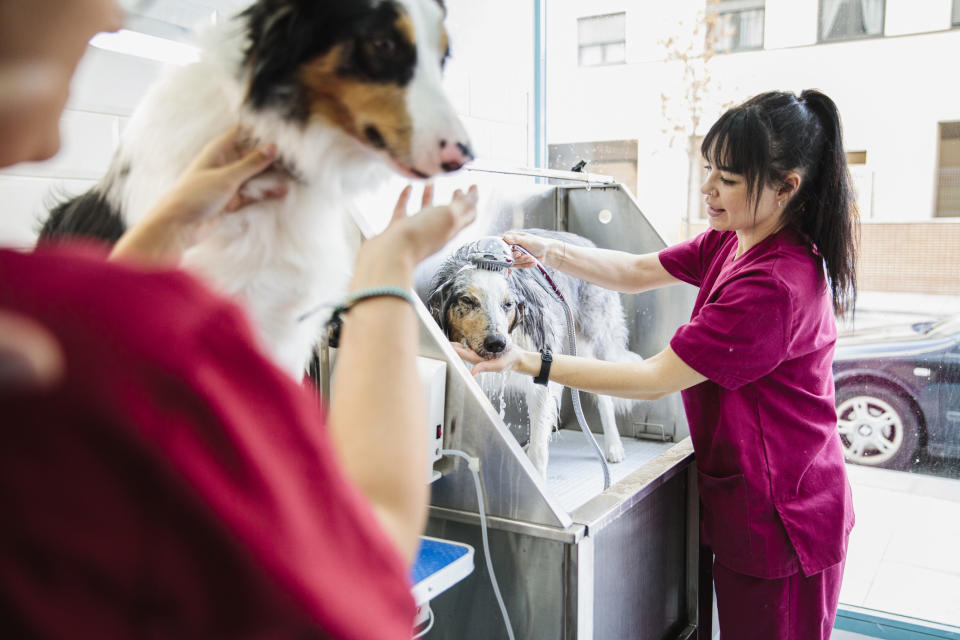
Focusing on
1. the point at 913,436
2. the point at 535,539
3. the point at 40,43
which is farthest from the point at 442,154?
the point at 913,436

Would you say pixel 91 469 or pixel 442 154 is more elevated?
pixel 442 154

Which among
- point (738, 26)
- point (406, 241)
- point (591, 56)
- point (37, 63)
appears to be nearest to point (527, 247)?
point (406, 241)

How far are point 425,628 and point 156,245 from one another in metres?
0.91

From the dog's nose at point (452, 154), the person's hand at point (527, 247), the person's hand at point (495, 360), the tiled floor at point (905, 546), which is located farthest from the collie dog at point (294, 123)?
the tiled floor at point (905, 546)

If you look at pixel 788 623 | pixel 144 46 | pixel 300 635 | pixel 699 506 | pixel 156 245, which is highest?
pixel 144 46

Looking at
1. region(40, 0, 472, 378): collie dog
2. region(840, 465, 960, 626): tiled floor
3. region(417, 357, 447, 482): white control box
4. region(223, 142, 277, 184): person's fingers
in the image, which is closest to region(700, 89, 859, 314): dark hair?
region(417, 357, 447, 482): white control box

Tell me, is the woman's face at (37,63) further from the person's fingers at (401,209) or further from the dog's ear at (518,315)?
the dog's ear at (518,315)

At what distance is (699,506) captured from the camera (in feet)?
5.87

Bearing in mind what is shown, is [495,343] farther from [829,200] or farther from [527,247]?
[829,200]

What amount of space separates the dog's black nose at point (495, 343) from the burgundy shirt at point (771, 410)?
36cm

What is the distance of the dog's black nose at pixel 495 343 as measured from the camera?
1.55 metres

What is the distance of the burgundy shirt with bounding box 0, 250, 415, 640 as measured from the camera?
28 centimetres

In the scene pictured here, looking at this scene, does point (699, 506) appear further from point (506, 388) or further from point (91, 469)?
point (91, 469)

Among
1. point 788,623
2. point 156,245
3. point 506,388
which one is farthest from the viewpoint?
point 506,388
